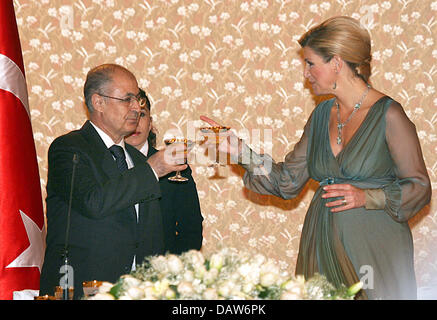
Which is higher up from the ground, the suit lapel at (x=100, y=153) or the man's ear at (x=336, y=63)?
the man's ear at (x=336, y=63)

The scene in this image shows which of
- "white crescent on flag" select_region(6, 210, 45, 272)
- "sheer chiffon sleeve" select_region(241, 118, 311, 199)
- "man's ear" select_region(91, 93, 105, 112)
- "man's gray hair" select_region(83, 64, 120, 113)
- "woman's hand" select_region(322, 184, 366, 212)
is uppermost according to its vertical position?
"man's gray hair" select_region(83, 64, 120, 113)

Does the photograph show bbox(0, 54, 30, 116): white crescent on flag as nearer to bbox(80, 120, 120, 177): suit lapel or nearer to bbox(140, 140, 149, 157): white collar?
bbox(140, 140, 149, 157): white collar

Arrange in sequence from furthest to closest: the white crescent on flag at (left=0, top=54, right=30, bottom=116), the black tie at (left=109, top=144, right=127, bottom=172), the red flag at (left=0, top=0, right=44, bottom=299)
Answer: the white crescent on flag at (left=0, top=54, right=30, bottom=116) → the red flag at (left=0, top=0, right=44, bottom=299) → the black tie at (left=109, top=144, right=127, bottom=172)

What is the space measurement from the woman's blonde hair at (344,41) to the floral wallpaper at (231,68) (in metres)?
1.98

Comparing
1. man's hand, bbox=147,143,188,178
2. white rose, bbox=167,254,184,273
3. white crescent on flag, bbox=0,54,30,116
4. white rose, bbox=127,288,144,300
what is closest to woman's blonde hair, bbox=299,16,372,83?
man's hand, bbox=147,143,188,178

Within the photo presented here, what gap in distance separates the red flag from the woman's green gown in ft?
5.51

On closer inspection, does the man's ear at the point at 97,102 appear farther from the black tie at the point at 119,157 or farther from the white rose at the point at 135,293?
the white rose at the point at 135,293

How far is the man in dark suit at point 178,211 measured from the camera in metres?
3.61

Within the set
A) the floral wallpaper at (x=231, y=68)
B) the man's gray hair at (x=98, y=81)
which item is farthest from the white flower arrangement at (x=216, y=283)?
the floral wallpaper at (x=231, y=68)

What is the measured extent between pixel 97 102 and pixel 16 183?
2.91 ft

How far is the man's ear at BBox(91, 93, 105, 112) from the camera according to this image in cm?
302

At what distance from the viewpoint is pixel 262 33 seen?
15.9 feet

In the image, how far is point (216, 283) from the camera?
5.25 feet
